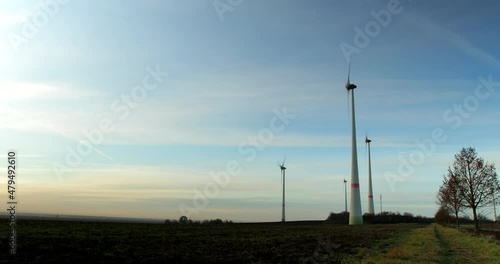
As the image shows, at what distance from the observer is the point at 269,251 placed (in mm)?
30328

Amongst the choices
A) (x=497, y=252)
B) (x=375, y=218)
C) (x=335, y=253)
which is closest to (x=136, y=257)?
(x=335, y=253)

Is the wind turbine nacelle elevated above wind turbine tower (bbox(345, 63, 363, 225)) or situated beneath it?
elevated above

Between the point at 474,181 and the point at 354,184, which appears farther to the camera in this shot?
the point at 354,184

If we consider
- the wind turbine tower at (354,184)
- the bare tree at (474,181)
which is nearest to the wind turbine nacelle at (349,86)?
the wind turbine tower at (354,184)

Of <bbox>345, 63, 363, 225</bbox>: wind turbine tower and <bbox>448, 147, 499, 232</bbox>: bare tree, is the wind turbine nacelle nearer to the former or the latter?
<bbox>345, 63, 363, 225</bbox>: wind turbine tower

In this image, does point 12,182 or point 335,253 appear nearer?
point 12,182

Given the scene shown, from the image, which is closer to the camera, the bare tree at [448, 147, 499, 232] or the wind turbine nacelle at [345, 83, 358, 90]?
the bare tree at [448, 147, 499, 232]

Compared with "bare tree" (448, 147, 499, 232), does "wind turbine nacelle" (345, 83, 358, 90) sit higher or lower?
higher

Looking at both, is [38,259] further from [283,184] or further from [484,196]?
[283,184]

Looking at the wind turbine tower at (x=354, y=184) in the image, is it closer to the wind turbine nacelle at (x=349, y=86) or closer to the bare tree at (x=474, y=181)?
the wind turbine nacelle at (x=349, y=86)

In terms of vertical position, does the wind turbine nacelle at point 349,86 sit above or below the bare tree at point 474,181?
above

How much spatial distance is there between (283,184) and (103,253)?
112 m

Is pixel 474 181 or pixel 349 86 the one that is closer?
pixel 474 181

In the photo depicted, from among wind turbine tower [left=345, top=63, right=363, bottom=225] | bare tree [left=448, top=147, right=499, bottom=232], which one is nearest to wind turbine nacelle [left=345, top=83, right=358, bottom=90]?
wind turbine tower [left=345, top=63, right=363, bottom=225]
